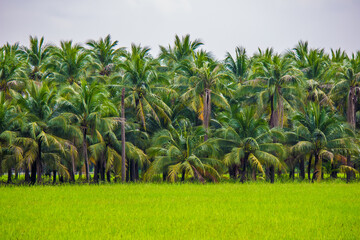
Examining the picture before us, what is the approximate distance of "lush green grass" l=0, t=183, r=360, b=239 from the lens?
11656mm

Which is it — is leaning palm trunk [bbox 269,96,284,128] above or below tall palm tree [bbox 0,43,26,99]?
below

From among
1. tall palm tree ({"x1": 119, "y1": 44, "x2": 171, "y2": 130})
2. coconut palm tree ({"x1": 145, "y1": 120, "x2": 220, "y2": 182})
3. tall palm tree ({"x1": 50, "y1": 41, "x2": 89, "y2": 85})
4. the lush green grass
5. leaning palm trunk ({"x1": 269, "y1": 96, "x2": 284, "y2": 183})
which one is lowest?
the lush green grass

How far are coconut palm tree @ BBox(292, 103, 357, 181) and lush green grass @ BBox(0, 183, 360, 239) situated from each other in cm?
661

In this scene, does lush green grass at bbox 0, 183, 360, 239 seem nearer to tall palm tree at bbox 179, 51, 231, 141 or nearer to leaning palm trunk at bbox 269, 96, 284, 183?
leaning palm trunk at bbox 269, 96, 284, 183

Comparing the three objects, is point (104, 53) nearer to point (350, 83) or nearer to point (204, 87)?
point (204, 87)

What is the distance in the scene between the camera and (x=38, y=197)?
60.7 ft

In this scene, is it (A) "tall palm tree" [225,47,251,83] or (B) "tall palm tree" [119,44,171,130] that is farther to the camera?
(A) "tall palm tree" [225,47,251,83]

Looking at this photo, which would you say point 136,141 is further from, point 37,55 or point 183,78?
point 37,55

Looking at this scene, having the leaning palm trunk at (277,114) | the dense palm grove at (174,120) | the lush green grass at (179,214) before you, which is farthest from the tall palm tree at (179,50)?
the lush green grass at (179,214)

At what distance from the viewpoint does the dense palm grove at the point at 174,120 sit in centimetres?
2578

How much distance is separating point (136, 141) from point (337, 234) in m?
20.8

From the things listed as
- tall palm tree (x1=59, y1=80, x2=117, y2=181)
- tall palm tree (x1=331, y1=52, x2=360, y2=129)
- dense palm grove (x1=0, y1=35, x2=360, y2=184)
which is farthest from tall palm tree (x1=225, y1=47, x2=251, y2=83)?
tall palm tree (x1=59, y1=80, x2=117, y2=181)

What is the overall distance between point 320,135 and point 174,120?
10.00 m

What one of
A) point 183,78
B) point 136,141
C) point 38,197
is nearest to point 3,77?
point 136,141
